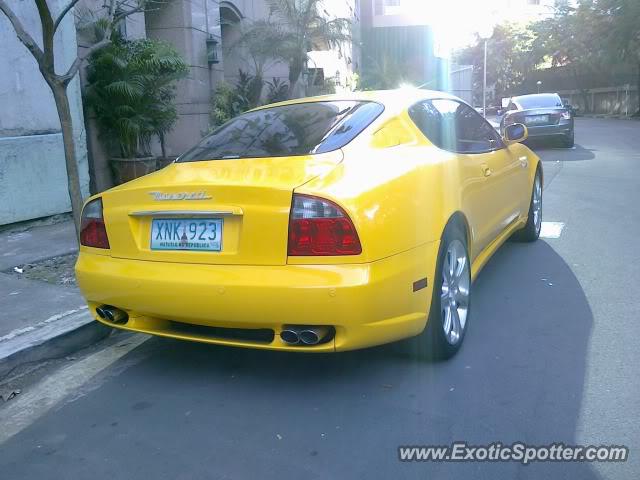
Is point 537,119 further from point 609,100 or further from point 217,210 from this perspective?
point 609,100

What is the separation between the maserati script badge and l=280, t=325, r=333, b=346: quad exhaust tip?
0.77 m

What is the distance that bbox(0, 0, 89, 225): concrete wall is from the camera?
7.55m

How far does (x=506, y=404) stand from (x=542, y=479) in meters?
0.64

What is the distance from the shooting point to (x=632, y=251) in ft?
20.3

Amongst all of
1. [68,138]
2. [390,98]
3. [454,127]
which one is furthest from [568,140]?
[68,138]

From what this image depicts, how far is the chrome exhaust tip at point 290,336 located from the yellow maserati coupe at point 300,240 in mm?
10

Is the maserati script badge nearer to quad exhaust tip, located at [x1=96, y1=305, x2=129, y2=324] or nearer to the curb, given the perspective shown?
Answer: quad exhaust tip, located at [x1=96, y1=305, x2=129, y2=324]

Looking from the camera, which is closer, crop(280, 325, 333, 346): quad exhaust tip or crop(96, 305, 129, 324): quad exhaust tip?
crop(280, 325, 333, 346): quad exhaust tip

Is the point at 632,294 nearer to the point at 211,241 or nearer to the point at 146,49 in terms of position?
the point at 211,241

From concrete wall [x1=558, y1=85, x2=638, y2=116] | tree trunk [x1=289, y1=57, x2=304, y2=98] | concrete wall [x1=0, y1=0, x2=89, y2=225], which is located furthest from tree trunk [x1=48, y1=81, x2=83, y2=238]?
concrete wall [x1=558, y1=85, x2=638, y2=116]

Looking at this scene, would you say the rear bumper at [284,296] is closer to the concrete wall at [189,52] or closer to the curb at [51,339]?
the curb at [51,339]

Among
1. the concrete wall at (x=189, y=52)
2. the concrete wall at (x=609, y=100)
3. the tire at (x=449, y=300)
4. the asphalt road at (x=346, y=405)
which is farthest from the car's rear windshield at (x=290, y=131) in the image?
the concrete wall at (x=609, y=100)

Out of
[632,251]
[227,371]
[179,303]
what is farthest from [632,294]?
[179,303]

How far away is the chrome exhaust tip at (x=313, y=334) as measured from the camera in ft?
10.6
